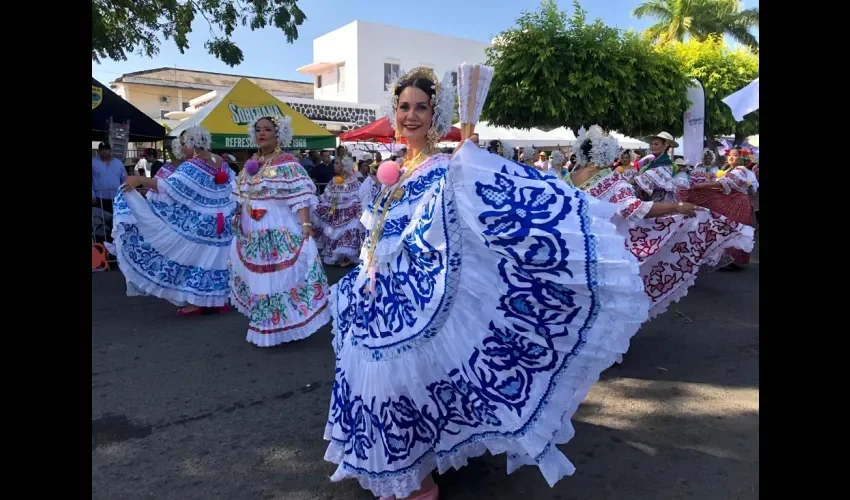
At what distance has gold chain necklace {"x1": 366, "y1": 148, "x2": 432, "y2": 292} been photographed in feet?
8.45

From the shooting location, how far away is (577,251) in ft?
7.12

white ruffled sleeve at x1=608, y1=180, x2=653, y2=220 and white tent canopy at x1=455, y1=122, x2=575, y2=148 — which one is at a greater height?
white tent canopy at x1=455, y1=122, x2=575, y2=148

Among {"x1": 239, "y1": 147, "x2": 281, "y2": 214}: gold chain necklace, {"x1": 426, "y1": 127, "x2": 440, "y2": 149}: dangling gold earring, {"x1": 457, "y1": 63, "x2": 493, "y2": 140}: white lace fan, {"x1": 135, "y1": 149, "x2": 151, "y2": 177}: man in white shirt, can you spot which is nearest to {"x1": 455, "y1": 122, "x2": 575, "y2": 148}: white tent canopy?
{"x1": 135, "y1": 149, "x2": 151, "y2": 177}: man in white shirt

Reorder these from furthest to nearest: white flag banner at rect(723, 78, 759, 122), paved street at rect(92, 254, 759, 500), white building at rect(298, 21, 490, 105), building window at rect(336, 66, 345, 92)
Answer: building window at rect(336, 66, 345, 92) < white building at rect(298, 21, 490, 105) < white flag banner at rect(723, 78, 759, 122) < paved street at rect(92, 254, 759, 500)

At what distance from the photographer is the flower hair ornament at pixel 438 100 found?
269cm

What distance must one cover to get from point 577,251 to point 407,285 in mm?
679

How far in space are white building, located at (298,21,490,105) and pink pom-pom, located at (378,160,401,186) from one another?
104ft

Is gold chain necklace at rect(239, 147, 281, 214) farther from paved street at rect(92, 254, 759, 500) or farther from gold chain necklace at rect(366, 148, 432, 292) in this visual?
gold chain necklace at rect(366, 148, 432, 292)

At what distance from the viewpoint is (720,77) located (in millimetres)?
20031

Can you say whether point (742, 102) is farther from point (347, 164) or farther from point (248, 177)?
point (248, 177)

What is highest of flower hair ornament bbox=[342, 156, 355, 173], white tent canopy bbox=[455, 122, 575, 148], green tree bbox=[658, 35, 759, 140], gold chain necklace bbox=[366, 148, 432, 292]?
green tree bbox=[658, 35, 759, 140]

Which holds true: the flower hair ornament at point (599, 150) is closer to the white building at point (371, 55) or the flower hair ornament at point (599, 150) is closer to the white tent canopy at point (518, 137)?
the white tent canopy at point (518, 137)
